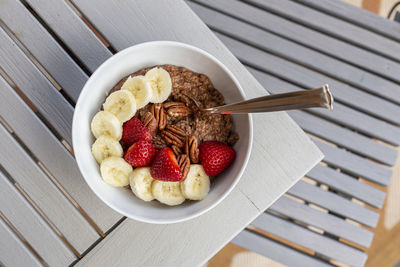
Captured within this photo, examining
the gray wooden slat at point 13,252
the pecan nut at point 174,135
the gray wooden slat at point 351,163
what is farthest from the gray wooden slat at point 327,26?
the gray wooden slat at point 13,252

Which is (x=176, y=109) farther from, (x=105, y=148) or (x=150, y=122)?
(x=105, y=148)

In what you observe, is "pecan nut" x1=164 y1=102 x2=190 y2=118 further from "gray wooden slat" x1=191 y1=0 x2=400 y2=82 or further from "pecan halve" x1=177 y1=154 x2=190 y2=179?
"gray wooden slat" x1=191 y1=0 x2=400 y2=82

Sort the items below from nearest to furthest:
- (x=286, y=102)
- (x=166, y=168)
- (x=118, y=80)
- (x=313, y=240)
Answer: (x=286, y=102), (x=166, y=168), (x=118, y=80), (x=313, y=240)

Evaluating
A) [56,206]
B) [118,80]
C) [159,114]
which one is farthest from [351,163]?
[56,206]

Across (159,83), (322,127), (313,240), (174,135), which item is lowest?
(313,240)

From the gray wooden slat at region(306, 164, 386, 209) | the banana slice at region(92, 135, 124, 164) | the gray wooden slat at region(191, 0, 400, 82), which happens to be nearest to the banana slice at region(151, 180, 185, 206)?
the banana slice at region(92, 135, 124, 164)

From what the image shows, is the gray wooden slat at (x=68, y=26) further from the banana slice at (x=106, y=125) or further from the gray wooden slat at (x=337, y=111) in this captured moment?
the gray wooden slat at (x=337, y=111)

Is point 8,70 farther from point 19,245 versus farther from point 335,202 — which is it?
point 335,202
